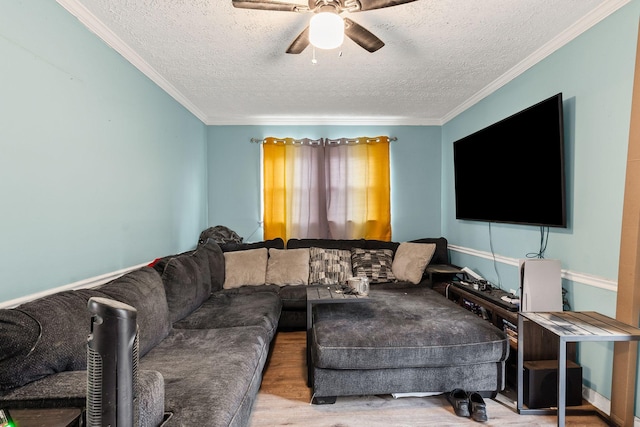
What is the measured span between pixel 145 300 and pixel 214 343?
0.46 meters

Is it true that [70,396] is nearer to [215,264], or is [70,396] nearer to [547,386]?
[215,264]

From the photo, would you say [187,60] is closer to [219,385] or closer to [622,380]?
[219,385]

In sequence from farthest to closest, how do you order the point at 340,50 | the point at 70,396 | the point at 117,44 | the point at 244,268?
the point at 244,268 → the point at 340,50 → the point at 117,44 → the point at 70,396

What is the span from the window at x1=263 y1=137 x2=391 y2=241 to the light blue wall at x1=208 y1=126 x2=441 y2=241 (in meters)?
0.15

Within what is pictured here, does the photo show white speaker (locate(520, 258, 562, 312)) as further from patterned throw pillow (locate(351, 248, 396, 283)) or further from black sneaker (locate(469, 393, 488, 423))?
patterned throw pillow (locate(351, 248, 396, 283))

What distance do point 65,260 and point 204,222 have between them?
2379mm

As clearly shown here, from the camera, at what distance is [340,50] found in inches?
96.1

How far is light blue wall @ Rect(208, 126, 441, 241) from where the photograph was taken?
169 inches

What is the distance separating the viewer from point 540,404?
1.96 m

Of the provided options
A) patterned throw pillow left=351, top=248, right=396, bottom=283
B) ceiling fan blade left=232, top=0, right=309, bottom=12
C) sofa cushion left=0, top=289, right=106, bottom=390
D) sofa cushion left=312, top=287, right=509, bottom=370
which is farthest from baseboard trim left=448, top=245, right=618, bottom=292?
sofa cushion left=0, top=289, right=106, bottom=390

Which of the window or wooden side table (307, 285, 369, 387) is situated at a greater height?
the window

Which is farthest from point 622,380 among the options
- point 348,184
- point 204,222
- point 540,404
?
point 204,222

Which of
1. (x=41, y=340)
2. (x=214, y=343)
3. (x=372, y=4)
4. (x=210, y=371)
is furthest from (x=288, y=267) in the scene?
(x=372, y=4)

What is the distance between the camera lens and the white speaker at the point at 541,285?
209 centimetres
